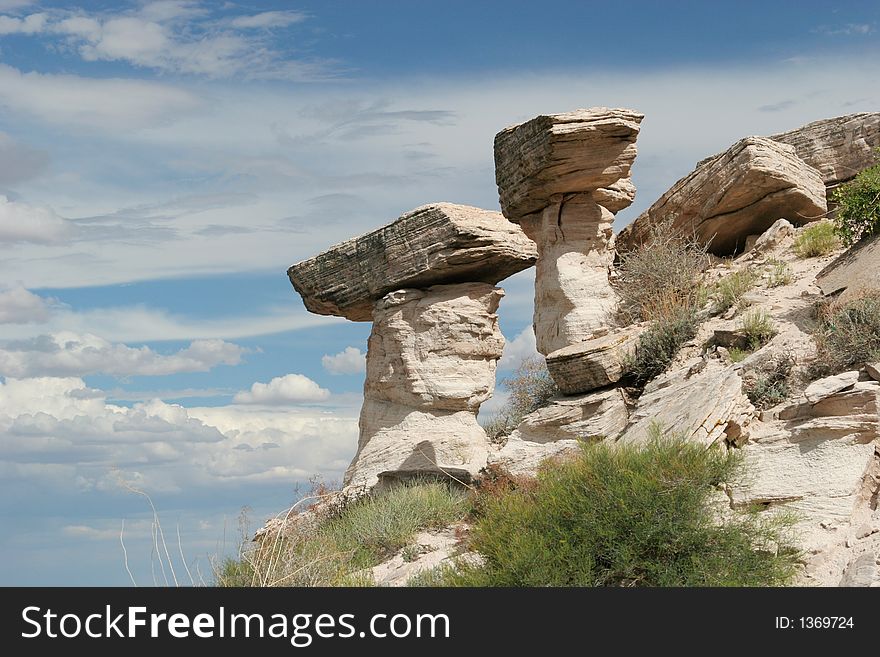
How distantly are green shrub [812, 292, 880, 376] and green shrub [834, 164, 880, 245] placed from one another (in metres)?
2.37

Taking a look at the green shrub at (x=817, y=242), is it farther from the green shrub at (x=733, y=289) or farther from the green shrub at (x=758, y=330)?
the green shrub at (x=758, y=330)

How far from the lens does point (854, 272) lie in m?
13.7

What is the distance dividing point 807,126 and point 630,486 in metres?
14.4

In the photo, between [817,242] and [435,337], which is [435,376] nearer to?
[435,337]

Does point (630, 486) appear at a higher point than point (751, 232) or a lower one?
lower

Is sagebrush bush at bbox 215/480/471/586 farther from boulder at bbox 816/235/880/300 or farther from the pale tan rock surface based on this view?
boulder at bbox 816/235/880/300

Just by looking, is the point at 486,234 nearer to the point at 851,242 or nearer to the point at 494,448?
the point at 494,448

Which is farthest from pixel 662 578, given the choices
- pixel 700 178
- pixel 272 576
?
pixel 700 178

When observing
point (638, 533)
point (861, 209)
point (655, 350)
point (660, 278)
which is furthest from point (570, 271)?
point (638, 533)

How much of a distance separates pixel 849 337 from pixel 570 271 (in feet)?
20.1

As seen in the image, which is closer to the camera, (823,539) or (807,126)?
(823,539)
